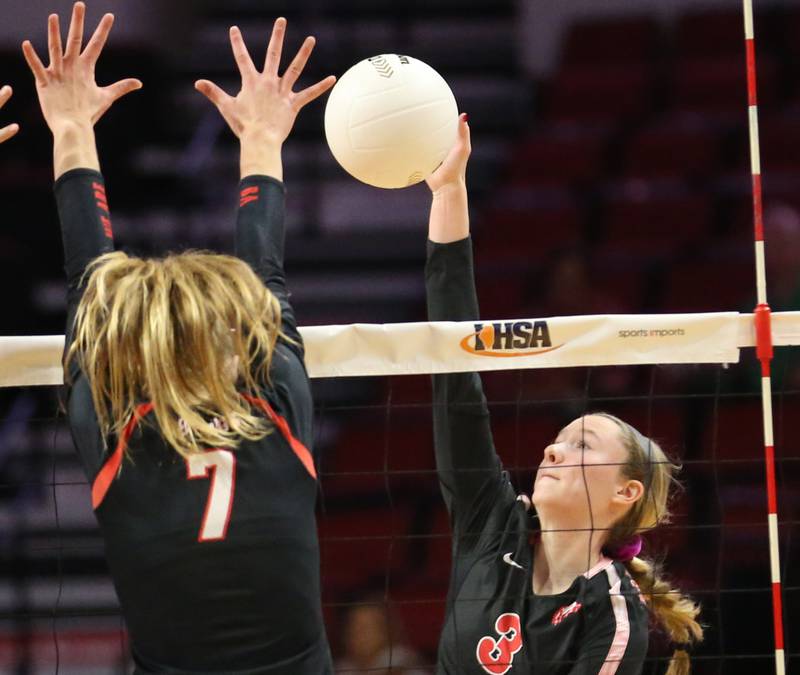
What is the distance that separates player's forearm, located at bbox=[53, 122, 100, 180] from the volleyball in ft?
3.04

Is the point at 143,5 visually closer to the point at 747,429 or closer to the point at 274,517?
the point at 747,429

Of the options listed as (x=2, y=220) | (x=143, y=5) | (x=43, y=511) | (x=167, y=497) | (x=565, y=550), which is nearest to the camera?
(x=167, y=497)

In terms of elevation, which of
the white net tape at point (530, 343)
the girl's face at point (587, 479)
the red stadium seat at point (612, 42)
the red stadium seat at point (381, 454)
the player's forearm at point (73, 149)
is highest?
the red stadium seat at point (612, 42)

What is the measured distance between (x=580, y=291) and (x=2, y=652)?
3.74 metres

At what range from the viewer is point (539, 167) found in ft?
32.1

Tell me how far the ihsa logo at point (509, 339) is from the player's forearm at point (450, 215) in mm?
253

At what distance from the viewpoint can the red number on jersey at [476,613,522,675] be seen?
12.0 feet

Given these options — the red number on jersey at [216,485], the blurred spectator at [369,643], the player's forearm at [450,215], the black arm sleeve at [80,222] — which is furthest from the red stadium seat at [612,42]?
the red number on jersey at [216,485]

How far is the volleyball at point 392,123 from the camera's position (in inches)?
147

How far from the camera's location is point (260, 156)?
3033mm

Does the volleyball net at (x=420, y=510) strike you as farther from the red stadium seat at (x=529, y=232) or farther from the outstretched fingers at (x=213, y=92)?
the outstretched fingers at (x=213, y=92)

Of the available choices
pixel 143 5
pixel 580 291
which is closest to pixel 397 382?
pixel 580 291

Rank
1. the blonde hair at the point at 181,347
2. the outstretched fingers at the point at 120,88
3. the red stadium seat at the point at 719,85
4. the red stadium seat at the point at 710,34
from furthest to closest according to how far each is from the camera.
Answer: the red stadium seat at the point at 710,34 → the red stadium seat at the point at 719,85 → the outstretched fingers at the point at 120,88 → the blonde hair at the point at 181,347

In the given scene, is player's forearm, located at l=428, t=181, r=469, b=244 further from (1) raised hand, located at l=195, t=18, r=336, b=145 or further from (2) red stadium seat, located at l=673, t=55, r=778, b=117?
(2) red stadium seat, located at l=673, t=55, r=778, b=117
